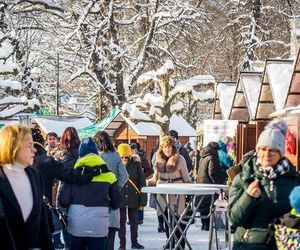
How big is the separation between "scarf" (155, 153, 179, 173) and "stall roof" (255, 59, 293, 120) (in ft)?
13.1

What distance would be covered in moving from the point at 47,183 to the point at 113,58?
86.5 feet

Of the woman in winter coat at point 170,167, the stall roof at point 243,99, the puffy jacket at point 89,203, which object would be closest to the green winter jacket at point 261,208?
the puffy jacket at point 89,203

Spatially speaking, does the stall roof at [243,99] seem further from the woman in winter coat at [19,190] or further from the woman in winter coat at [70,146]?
the woman in winter coat at [19,190]

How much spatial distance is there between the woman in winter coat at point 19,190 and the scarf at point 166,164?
6913mm

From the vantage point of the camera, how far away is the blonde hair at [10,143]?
6219mm

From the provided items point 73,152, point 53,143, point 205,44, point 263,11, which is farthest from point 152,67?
point 73,152

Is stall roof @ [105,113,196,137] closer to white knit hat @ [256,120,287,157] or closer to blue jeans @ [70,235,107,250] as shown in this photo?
blue jeans @ [70,235,107,250]

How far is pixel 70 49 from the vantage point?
39.0 m

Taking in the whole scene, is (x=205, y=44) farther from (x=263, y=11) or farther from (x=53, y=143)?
(x=53, y=143)

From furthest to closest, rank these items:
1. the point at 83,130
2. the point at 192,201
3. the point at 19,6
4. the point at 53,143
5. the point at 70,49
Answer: the point at 70,49 → the point at 19,6 → the point at 83,130 → the point at 53,143 → the point at 192,201

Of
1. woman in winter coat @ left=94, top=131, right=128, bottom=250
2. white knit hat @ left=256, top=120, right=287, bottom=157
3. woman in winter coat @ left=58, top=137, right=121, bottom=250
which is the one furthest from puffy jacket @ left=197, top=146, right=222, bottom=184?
white knit hat @ left=256, top=120, right=287, bottom=157

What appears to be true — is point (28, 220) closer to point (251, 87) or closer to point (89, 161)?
point (89, 161)

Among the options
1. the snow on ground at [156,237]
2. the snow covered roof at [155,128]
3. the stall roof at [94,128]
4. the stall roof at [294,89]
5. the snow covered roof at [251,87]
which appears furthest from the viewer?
the snow covered roof at [155,128]

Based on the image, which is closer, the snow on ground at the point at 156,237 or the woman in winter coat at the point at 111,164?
the woman in winter coat at the point at 111,164
